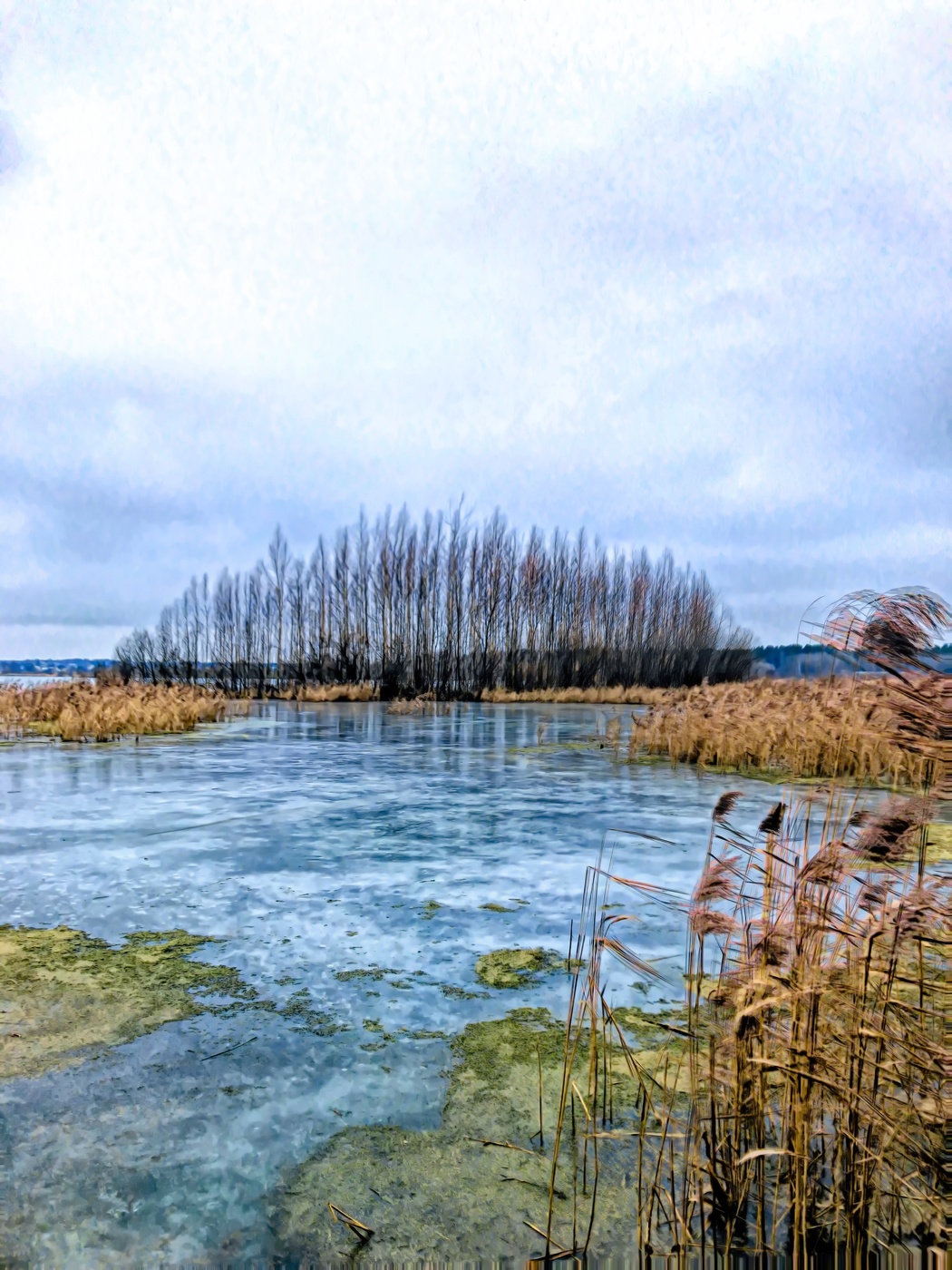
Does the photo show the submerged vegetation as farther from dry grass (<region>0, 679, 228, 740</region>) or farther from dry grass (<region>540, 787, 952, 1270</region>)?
dry grass (<region>0, 679, 228, 740</region>)

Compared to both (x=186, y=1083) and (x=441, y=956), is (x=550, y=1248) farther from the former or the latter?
(x=441, y=956)

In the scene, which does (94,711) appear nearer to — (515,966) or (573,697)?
(515,966)

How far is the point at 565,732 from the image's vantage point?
15.3 meters

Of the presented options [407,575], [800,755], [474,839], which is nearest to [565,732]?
[800,755]

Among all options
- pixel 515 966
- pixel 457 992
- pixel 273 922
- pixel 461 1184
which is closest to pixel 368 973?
pixel 457 992

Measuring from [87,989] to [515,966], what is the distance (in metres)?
1.67

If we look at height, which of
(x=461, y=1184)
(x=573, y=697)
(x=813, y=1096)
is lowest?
(x=461, y=1184)

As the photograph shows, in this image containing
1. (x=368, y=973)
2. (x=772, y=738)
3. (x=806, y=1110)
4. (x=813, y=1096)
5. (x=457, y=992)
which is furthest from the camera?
(x=772, y=738)

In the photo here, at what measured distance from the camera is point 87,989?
3377mm

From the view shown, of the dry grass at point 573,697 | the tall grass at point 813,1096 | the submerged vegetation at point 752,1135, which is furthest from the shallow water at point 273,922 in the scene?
the dry grass at point 573,697

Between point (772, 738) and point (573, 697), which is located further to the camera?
point (573, 697)

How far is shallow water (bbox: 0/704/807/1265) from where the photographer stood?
85.1 inches

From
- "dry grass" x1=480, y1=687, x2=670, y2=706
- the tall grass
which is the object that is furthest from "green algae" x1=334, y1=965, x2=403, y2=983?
"dry grass" x1=480, y1=687, x2=670, y2=706

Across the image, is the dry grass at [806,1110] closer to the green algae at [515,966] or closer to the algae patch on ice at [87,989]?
the green algae at [515,966]
